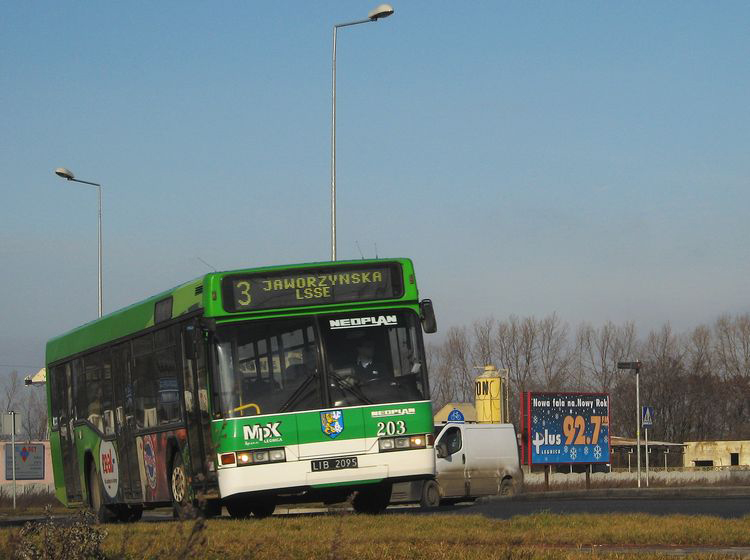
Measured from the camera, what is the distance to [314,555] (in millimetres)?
10570

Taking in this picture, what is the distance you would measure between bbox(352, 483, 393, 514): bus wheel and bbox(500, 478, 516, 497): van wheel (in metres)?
11.5

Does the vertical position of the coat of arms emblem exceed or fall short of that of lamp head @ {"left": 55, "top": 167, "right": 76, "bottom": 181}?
it falls short

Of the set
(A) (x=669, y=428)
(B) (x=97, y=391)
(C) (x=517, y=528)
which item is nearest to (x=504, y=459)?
(B) (x=97, y=391)

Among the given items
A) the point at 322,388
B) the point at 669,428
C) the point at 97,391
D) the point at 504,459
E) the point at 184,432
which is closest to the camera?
the point at 322,388

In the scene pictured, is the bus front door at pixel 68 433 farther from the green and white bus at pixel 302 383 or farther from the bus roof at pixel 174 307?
the green and white bus at pixel 302 383

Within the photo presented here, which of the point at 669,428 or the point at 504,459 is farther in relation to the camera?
the point at 669,428

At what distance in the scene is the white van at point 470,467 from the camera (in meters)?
27.4

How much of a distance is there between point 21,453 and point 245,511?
3956 centimetres

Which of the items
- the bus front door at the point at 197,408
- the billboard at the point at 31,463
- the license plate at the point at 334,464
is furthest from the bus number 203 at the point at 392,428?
the billboard at the point at 31,463

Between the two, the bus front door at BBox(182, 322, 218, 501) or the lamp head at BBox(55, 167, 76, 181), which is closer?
the bus front door at BBox(182, 322, 218, 501)

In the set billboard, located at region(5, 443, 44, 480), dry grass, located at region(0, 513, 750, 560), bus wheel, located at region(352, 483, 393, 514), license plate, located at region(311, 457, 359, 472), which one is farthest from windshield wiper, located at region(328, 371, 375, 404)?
billboard, located at region(5, 443, 44, 480)

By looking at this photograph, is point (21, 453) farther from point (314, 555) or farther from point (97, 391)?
point (314, 555)

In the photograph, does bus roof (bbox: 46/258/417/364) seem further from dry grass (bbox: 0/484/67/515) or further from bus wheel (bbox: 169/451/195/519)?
dry grass (bbox: 0/484/67/515)

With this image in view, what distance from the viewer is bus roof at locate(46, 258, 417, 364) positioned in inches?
657
